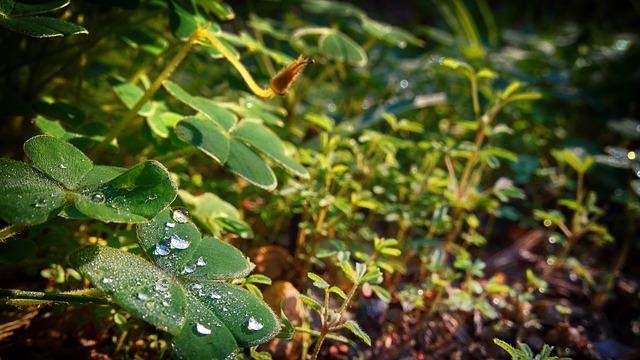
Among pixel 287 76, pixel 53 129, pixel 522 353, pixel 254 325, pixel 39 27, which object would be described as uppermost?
pixel 39 27

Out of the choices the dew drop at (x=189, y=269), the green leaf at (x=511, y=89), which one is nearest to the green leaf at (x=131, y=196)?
the dew drop at (x=189, y=269)

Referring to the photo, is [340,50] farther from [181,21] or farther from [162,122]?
[162,122]

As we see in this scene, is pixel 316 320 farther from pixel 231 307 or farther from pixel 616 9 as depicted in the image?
pixel 616 9

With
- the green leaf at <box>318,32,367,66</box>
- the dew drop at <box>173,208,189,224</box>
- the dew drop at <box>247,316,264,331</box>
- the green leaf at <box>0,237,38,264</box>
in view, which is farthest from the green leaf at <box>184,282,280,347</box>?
the green leaf at <box>318,32,367,66</box>

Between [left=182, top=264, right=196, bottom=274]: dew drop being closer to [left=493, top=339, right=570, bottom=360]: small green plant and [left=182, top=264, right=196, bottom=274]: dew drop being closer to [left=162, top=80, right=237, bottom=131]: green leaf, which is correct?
[left=162, top=80, right=237, bottom=131]: green leaf

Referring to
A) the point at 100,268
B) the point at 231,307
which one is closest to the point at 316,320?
the point at 231,307

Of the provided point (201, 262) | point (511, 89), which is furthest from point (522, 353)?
point (511, 89)

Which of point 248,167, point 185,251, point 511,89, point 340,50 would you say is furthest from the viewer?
point 340,50
